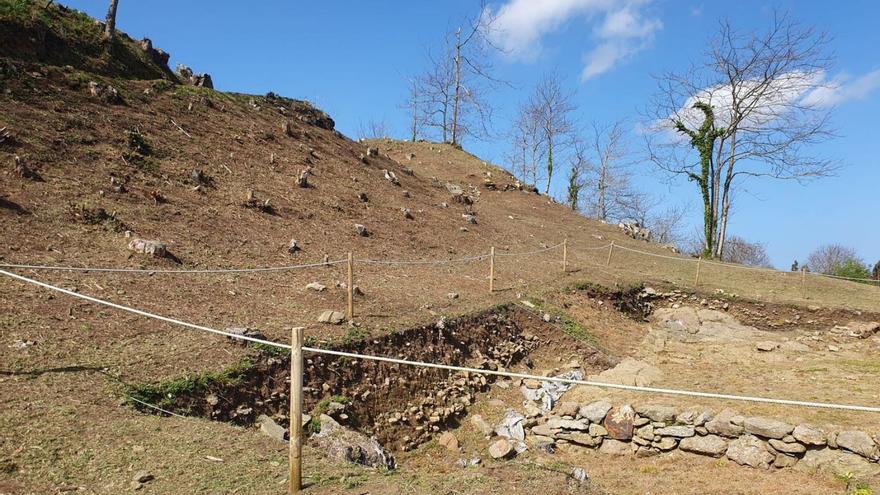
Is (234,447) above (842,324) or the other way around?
the other way around

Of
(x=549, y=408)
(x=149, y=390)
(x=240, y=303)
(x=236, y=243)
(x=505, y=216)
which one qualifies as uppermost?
(x=505, y=216)

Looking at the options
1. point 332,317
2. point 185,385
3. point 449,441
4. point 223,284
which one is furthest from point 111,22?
point 449,441

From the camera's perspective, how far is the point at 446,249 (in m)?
15.2

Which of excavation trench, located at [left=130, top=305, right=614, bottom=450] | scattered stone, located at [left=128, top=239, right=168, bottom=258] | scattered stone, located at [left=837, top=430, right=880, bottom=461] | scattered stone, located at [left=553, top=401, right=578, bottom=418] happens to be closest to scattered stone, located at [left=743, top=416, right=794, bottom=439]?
scattered stone, located at [left=837, top=430, right=880, bottom=461]

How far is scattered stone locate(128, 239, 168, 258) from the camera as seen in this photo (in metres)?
8.63

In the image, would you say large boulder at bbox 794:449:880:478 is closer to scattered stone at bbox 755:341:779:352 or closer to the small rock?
the small rock

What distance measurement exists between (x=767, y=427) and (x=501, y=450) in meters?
3.50

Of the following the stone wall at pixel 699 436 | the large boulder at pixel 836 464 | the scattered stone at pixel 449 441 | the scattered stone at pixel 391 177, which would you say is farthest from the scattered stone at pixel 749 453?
the scattered stone at pixel 391 177

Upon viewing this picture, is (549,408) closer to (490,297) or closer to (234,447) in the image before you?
(490,297)

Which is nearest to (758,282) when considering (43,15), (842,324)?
(842,324)

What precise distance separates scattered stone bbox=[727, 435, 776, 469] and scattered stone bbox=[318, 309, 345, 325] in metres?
5.90

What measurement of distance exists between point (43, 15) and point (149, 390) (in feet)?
49.9

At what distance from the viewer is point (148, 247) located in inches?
341

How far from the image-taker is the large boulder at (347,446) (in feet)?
17.5
